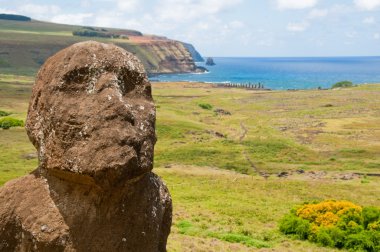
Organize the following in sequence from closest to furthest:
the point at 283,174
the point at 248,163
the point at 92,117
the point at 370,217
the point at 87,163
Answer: the point at 87,163, the point at 92,117, the point at 370,217, the point at 283,174, the point at 248,163

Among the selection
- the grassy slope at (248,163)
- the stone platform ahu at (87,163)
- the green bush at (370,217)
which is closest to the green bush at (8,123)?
the grassy slope at (248,163)

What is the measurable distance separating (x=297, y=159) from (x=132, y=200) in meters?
37.0

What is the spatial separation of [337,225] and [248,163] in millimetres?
21439

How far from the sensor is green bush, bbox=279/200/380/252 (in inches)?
699

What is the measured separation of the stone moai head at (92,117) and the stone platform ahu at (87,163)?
1 cm

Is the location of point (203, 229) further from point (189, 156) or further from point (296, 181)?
point (189, 156)

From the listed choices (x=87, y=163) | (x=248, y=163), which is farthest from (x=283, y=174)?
(x=87, y=163)

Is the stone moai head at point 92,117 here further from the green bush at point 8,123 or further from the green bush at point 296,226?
the green bush at point 8,123

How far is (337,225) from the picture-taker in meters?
19.1

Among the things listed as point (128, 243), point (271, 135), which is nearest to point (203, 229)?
point (128, 243)

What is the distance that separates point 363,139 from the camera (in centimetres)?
5209

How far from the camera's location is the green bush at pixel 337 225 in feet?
58.2

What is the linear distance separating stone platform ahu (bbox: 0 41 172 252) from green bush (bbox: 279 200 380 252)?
466 inches

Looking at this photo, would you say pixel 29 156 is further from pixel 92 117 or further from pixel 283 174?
pixel 92 117
